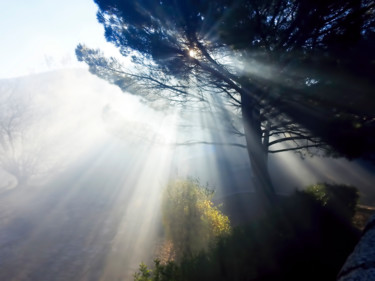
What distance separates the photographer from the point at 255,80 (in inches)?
208

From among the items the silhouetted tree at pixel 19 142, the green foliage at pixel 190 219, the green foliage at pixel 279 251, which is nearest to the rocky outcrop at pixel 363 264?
the green foliage at pixel 279 251

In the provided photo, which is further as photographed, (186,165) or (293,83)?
(186,165)

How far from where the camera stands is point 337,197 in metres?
6.11

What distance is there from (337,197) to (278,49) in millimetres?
4762

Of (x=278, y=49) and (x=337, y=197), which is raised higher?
(x=278, y=49)

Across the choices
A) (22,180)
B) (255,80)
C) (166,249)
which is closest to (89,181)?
(22,180)

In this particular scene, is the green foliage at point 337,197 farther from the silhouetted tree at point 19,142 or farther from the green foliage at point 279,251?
the silhouetted tree at point 19,142

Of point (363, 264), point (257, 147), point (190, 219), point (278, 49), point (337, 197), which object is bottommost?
point (363, 264)

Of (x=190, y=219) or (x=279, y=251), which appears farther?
(x=190, y=219)

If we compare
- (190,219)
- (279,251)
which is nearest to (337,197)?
(279,251)

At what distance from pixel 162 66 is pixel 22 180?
18.3 m

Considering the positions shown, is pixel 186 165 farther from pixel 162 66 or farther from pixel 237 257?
pixel 237 257

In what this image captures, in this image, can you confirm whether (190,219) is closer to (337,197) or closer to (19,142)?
(337,197)

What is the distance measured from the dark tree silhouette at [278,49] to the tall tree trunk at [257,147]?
0.46m
